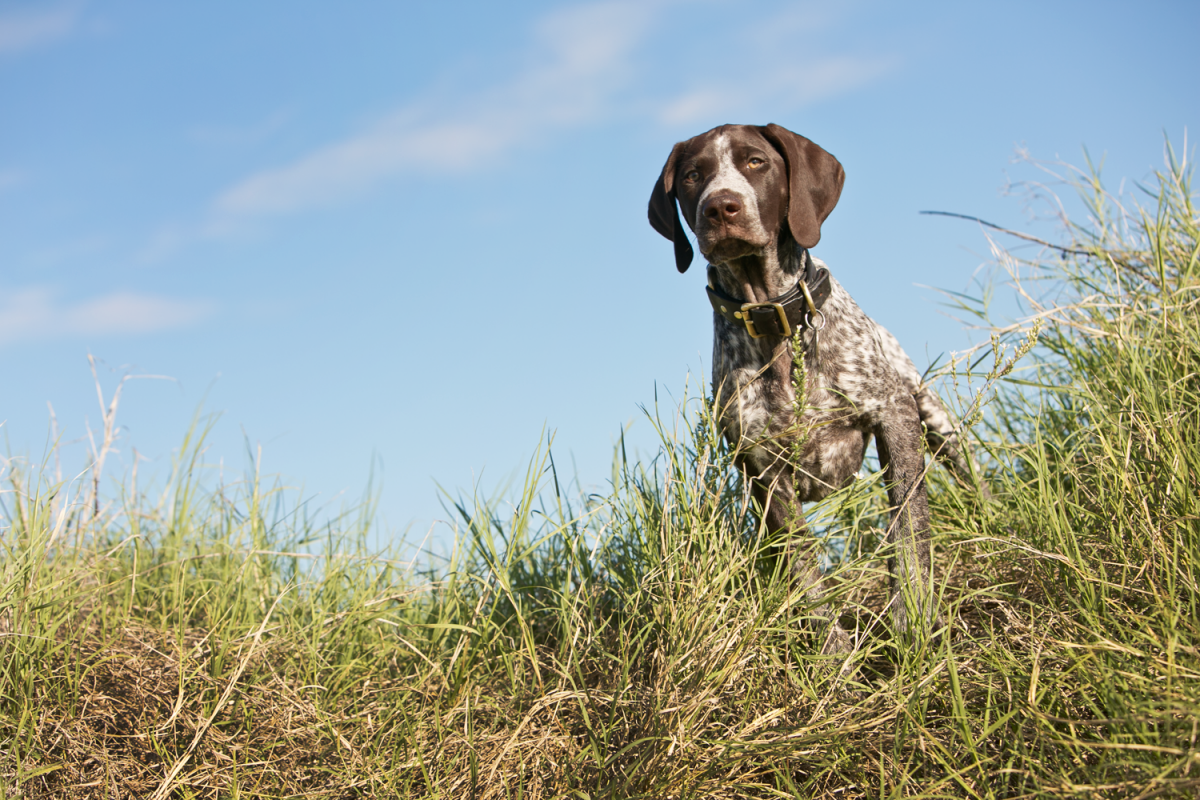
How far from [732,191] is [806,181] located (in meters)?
0.42

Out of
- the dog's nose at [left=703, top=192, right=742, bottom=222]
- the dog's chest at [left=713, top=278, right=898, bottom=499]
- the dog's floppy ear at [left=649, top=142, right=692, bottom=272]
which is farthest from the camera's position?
the dog's floppy ear at [left=649, top=142, right=692, bottom=272]

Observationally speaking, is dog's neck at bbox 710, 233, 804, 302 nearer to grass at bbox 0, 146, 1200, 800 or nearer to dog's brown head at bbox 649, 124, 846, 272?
dog's brown head at bbox 649, 124, 846, 272

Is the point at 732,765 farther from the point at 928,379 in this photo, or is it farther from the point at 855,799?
the point at 928,379

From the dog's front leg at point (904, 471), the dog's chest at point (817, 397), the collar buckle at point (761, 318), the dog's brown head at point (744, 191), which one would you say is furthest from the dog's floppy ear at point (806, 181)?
the dog's front leg at point (904, 471)

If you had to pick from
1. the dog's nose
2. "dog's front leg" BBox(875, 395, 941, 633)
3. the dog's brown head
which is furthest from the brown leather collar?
"dog's front leg" BBox(875, 395, 941, 633)

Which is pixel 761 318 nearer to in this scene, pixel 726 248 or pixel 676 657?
pixel 726 248

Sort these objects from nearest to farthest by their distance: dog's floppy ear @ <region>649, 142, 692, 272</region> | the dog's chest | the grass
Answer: the grass → the dog's chest → dog's floppy ear @ <region>649, 142, 692, 272</region>

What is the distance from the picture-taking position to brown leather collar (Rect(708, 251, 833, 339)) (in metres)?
3.89

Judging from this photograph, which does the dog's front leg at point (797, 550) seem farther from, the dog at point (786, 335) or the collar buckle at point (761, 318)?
the collar buckle at point (761, 318)

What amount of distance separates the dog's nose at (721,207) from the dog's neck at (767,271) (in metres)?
0.33

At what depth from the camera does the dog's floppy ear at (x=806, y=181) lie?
3838 millimetres

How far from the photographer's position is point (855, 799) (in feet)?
8.69

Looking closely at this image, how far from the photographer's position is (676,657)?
2.80 m

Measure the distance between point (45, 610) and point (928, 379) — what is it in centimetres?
363
